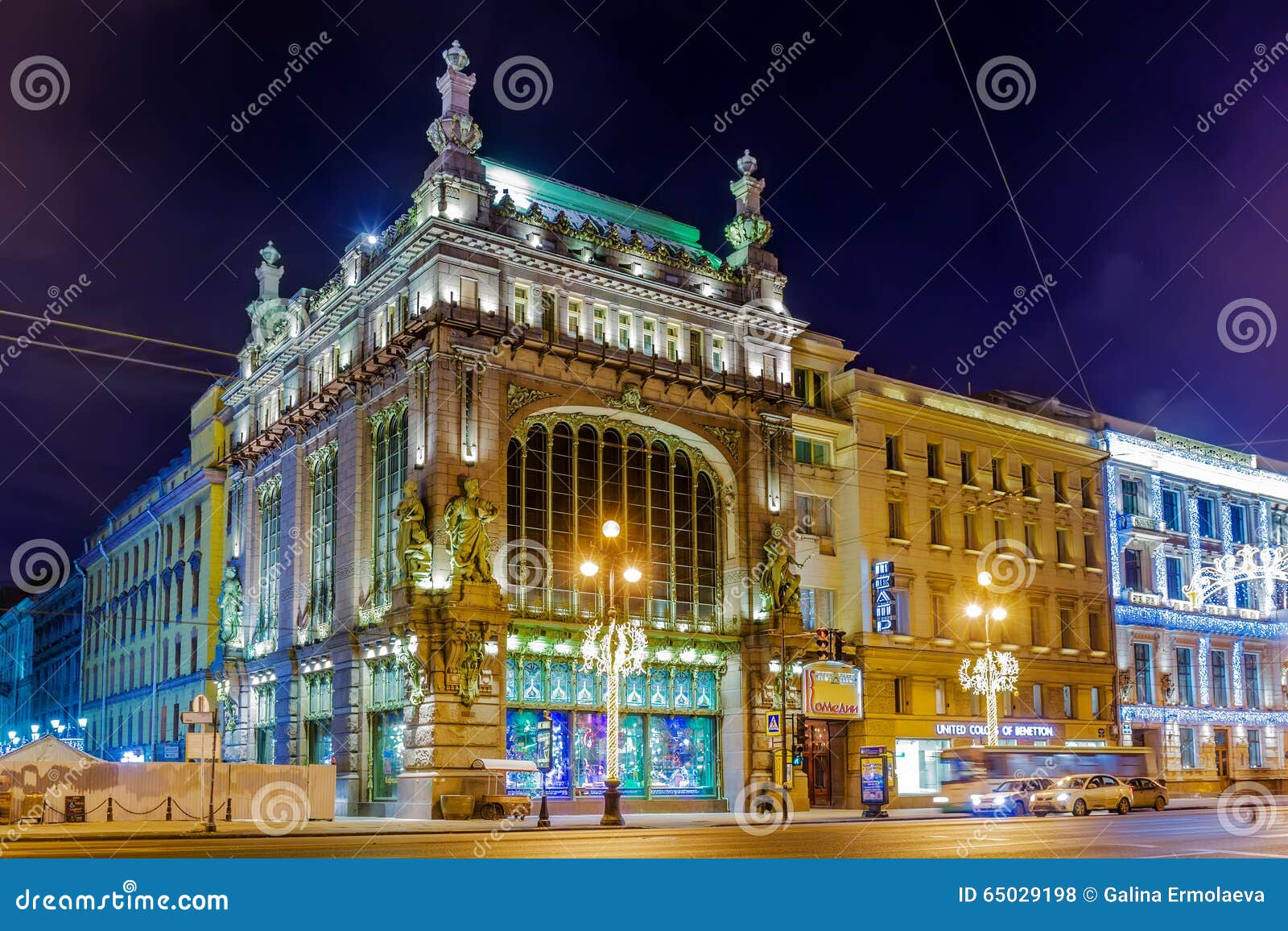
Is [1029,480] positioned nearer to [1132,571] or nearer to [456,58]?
[1132,571]

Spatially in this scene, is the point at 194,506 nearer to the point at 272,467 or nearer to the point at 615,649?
the point at 272,467

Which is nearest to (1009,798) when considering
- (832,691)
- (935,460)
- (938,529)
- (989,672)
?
(989,672)

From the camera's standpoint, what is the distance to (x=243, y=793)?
134 feet

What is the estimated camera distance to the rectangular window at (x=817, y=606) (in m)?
55.8

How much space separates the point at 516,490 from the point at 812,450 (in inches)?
588

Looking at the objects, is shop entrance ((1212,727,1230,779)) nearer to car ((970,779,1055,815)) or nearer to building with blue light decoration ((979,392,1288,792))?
building with blue light decoration ((979,392,1288,792))

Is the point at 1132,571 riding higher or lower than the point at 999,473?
lower

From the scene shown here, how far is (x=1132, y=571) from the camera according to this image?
222 feet

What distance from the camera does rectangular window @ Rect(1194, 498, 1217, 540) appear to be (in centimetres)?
7131

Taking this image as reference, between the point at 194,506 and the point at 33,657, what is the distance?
5500 centimetres

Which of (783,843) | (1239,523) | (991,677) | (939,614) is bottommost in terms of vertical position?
(783,843)

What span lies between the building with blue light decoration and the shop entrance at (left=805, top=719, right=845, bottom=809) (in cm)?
1658

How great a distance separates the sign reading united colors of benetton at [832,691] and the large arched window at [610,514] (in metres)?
5.35

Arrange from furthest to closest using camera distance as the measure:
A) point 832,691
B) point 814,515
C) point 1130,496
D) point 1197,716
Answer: point 1130,496
point 1197,716
point 814,515
point 832,691
